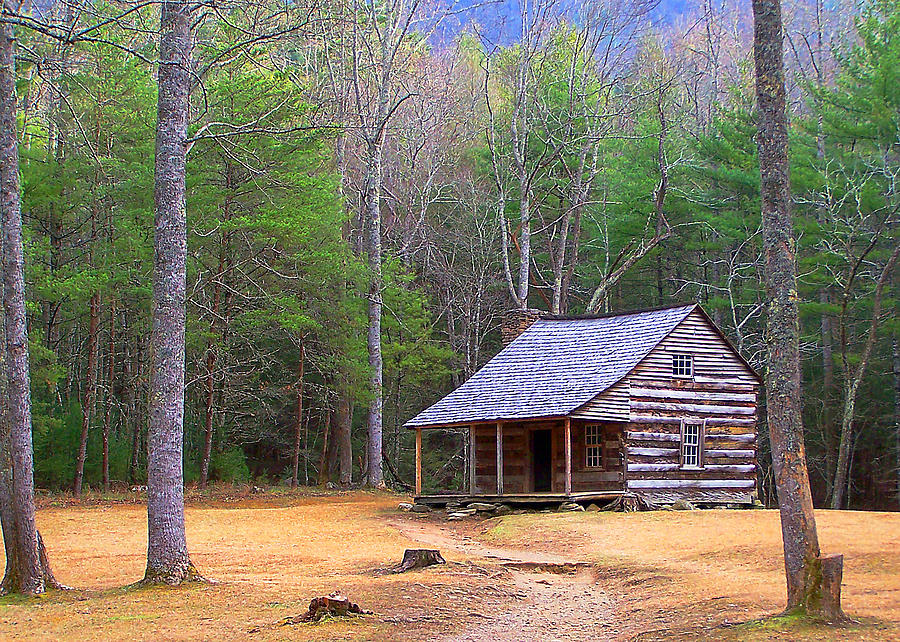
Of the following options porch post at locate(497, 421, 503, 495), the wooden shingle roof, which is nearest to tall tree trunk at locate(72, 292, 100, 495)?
the wooden shingle roof

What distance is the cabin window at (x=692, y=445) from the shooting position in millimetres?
22984

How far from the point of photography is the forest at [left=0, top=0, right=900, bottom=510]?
2675 cm

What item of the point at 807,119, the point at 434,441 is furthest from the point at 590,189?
the point at 434,441

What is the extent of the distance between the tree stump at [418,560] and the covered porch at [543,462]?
8.96 metres

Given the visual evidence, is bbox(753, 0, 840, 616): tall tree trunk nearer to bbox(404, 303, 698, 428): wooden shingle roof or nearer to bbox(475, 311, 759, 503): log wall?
bbox(404, 303, 698, 428): wooden shingle roof

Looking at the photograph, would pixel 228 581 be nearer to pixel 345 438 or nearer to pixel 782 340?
pixel 782 340

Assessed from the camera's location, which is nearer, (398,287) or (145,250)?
(145,250)

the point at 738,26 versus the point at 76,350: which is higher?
the point at 738,26

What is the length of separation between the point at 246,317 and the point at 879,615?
22021 mm

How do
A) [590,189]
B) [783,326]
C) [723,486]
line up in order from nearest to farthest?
[783,326]
[723,486]
[590,189]

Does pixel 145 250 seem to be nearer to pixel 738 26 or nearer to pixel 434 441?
pixel 434 441

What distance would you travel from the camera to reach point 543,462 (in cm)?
2459

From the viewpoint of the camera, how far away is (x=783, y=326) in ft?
28.7

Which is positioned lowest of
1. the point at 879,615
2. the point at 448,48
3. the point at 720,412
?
the point at 879,615
